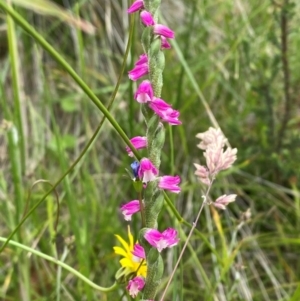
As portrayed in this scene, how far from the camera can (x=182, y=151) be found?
148 cm

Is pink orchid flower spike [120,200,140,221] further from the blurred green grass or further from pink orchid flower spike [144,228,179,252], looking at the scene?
the blurred green grass

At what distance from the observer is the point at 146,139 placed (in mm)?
520

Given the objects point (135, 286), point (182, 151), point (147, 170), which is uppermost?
point (147, 170)

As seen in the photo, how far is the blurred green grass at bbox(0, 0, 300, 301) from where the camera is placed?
110 centimetres

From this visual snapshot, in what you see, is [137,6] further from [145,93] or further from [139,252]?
[139,252]

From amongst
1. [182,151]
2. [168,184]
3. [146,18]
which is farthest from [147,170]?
[182,151]

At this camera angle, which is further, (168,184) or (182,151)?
(182,151)

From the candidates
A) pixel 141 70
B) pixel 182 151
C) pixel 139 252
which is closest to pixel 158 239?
pixel 139 252

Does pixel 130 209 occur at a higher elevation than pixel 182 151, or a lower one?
higher

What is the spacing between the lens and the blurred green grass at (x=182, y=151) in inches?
43.5

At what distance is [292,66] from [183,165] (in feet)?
1.20

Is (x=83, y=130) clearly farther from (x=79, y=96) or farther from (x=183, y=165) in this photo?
(x=183, y=165)

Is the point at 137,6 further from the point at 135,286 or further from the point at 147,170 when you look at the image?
the point at 135,286

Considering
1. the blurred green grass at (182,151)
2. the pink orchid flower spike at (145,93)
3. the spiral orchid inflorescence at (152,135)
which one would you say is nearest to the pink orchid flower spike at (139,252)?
the spiral orchid inflorescence at (152,135)
